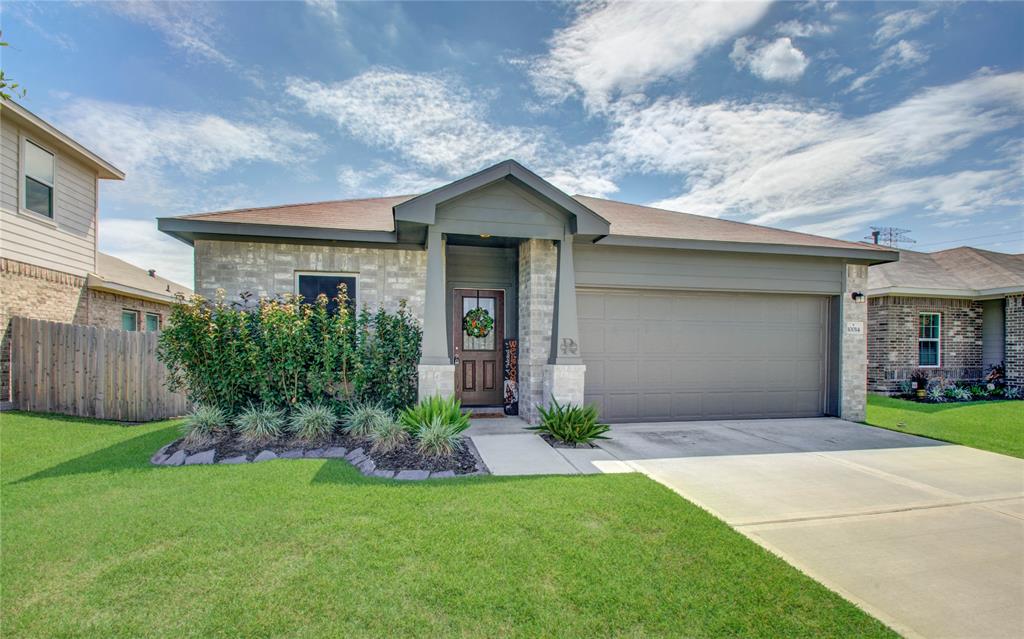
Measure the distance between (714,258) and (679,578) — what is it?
6.61m

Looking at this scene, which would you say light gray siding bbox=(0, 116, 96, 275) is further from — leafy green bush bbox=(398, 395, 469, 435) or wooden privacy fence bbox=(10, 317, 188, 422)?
leafy green bush bbox=(398, 395, 469, 435)

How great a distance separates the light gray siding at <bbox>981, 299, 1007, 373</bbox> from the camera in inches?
514

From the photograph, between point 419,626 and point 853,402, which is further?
point 853,402

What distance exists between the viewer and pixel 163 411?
859cm

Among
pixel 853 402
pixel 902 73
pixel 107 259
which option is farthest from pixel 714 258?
pixel 107 259

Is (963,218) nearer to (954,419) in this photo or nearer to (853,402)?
(954,419)

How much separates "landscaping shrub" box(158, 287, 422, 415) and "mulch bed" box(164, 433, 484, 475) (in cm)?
72

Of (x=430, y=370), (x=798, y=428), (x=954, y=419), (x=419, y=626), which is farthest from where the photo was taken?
(x=954, y=419)

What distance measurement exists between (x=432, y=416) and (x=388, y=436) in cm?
58

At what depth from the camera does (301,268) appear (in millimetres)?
7574

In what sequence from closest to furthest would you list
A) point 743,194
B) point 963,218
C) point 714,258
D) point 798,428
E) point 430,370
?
point 430,370 < point 798,428 < point 714,258 < point 743,194 < point 963,218

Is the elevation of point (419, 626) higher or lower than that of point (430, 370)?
lower

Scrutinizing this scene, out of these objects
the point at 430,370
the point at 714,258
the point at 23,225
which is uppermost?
the point at 23,225

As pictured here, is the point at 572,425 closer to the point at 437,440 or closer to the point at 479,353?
the point at 437,440
